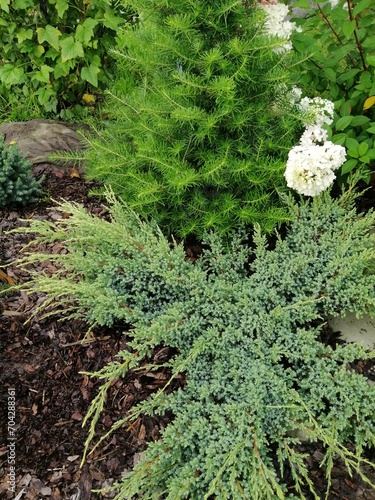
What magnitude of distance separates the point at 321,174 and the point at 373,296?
2.02 ft

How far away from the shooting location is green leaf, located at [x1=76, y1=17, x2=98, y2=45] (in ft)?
10.7

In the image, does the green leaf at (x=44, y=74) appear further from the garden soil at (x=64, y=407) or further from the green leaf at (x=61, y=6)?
the garden soil at (x=64, y=407)

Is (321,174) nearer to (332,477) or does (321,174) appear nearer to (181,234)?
(181,234)

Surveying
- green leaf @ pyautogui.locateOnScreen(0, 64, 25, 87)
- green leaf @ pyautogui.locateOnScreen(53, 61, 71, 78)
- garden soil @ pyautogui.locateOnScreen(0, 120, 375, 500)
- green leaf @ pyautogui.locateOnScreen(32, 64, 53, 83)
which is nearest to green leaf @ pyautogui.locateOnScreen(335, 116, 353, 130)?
garden soil @ pyautogui.locateOnScreen(0, 120, 375, 500)

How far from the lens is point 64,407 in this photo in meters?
2.18

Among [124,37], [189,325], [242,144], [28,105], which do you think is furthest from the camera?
[28,105]

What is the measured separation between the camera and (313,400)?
196 centimetres

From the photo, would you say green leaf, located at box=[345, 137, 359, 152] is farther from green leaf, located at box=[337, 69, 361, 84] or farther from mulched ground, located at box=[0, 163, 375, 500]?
mulched ground, located at box=[0, 163, 375, 500]

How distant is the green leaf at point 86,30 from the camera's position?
10.7 feet

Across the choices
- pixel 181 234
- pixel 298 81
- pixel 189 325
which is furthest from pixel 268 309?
pixel 298 81

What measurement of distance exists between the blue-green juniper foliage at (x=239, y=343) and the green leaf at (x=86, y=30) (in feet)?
4.94

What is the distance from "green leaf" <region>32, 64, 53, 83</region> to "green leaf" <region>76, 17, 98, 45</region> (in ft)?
1.20

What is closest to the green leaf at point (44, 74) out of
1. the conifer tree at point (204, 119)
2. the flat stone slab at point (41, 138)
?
the flat stone slab at point (41, 138)

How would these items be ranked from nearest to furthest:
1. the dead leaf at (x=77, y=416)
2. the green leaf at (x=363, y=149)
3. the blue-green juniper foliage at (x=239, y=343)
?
the blue-green juniper foliage at (x=239, y=343), the dead leaf at (x=77, y=416), the green leaf at (x=363, y=149)
